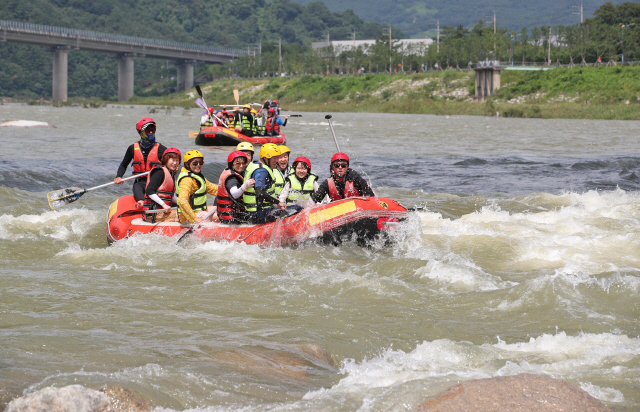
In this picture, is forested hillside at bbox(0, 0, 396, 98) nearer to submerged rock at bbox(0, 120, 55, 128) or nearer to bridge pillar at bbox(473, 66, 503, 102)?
bridge pillar at bbox(473, 66, 503, 102)

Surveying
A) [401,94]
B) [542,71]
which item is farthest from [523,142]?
[401,94]

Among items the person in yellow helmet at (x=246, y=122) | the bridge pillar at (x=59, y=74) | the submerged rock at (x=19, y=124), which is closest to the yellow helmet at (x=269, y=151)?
the person in yellow helmet at (x=246, y=122)

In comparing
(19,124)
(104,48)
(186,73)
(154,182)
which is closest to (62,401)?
(154,182)

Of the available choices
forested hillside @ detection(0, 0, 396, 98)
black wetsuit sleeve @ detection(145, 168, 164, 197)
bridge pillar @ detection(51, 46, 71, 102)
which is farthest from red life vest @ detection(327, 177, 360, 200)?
forested hillside @ detection(0, 0, 396, 98)

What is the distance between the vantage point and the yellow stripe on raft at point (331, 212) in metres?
7.61

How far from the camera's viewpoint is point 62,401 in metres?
3.53

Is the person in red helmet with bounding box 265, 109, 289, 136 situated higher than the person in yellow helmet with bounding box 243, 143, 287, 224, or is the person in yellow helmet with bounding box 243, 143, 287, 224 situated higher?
the person in red helmet with bounding box 265, 109, 289, 136

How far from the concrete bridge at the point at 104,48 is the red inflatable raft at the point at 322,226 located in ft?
253

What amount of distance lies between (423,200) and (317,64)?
9454 centimetres

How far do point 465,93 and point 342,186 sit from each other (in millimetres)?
65255

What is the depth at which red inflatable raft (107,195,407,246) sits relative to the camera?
761 centimetres

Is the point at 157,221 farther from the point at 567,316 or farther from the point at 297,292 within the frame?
the point at 567,316

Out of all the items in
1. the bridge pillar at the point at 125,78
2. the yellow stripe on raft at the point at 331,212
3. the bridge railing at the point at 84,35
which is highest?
the bridge railing at the point at 84,35

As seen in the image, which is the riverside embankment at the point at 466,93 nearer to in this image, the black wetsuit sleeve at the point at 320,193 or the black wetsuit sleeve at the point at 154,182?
the black wetsuit sleeve at the point at 320,193
